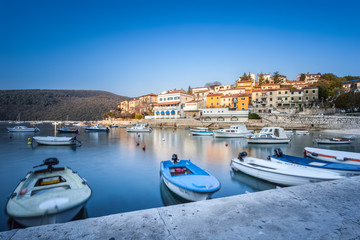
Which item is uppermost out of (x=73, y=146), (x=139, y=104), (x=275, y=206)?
(x=139, y=104)

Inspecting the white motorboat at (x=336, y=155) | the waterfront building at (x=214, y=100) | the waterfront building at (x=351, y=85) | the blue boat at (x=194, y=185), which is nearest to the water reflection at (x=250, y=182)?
the blue boat at (x=194, y=185)

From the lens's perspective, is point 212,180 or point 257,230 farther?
point 212,180

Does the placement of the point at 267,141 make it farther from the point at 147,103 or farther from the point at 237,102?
the point at 147,103

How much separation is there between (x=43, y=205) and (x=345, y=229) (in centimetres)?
661

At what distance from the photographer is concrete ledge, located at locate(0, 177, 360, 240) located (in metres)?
1.89

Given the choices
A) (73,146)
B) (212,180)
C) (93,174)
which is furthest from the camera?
(73,146)

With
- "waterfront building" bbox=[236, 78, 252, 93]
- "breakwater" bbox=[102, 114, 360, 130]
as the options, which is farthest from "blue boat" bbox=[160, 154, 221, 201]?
"waterfront building" bbox=[236, 78, 252, 93]

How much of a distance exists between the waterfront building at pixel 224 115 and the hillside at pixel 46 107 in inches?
4307

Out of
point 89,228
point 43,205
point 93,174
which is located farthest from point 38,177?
point 89,228

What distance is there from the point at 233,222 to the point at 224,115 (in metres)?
55.1

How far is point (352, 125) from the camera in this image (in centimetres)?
4150

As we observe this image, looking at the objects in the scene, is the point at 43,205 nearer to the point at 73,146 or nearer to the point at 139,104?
the point at 73,146

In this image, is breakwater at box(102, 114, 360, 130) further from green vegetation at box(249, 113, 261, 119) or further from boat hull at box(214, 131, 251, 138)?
boat hull at box(214, 131, 251, 138)

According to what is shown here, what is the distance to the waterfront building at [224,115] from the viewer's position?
2110 inches
